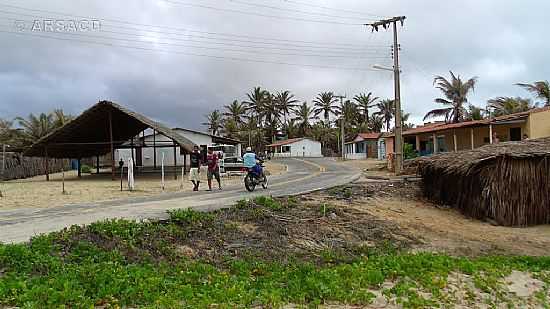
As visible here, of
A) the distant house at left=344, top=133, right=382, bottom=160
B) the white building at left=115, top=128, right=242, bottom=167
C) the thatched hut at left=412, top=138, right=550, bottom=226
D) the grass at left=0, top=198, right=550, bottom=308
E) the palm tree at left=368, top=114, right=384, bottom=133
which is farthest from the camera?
the palm tree at left=368, top=114, right=384, bottom=133

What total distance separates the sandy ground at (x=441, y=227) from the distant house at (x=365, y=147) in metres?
37.8

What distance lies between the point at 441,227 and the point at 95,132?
79.2 ft

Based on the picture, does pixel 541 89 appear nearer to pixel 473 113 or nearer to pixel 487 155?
pixel 473 113

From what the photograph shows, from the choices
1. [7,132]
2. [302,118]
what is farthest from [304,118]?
[7,132]

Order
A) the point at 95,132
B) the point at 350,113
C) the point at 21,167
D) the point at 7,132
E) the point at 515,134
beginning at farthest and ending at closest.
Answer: the point at 350,113 → the point at 7,132 → the point at 21,167 → the point at 95,132 → the point at 515,134

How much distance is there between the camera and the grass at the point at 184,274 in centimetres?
527

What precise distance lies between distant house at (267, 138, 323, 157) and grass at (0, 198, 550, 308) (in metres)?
58.2

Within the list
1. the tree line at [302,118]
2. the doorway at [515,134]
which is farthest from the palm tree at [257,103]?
the doorway at [515,134]

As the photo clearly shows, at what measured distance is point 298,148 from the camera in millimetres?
67125

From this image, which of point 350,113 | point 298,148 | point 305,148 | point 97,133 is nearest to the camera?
point 97,133

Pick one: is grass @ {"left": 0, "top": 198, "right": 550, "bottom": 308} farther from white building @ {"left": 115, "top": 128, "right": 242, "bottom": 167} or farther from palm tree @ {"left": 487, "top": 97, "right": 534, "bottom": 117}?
palm tree @ {"left": 487, "top": 97, "right": 534, "bottom": 117}

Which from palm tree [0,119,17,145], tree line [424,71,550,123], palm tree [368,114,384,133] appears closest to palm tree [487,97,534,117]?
tree line [424,71,550,123]

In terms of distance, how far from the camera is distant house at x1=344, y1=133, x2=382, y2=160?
5503 cm

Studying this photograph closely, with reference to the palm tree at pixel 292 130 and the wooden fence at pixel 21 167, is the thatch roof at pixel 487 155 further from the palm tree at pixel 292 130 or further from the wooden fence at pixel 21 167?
the palm tree at pixel 292 130
